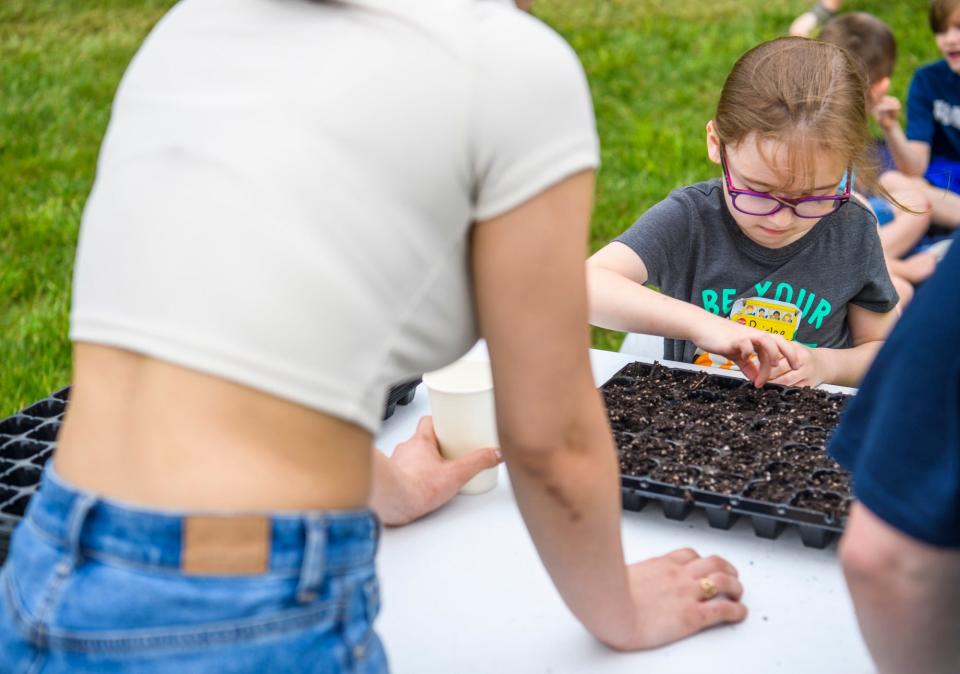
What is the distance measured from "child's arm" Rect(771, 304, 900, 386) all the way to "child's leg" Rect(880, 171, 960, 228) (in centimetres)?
131

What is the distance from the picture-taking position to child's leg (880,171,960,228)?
3080 mm

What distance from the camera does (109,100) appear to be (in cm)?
483

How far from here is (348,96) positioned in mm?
736

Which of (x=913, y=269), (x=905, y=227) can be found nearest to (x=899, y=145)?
(x=905, y=227)

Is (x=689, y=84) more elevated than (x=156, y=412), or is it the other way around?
(x=156, y=412)

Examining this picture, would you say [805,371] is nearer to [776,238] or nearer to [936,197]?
[776,238]

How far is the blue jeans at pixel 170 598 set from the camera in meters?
0.70

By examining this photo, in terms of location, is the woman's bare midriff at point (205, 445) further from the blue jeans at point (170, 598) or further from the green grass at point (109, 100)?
the green grass at point (109, 100)

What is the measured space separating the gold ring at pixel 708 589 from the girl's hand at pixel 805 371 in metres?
0.50

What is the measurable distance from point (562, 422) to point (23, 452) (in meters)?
0.71

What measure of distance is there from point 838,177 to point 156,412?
1.23m

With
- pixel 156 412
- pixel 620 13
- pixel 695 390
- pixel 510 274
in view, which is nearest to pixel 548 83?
pixel 510 274

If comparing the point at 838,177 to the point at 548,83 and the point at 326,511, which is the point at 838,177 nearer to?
the point at 548,83

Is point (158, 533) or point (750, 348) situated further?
A: point (750, 348)
